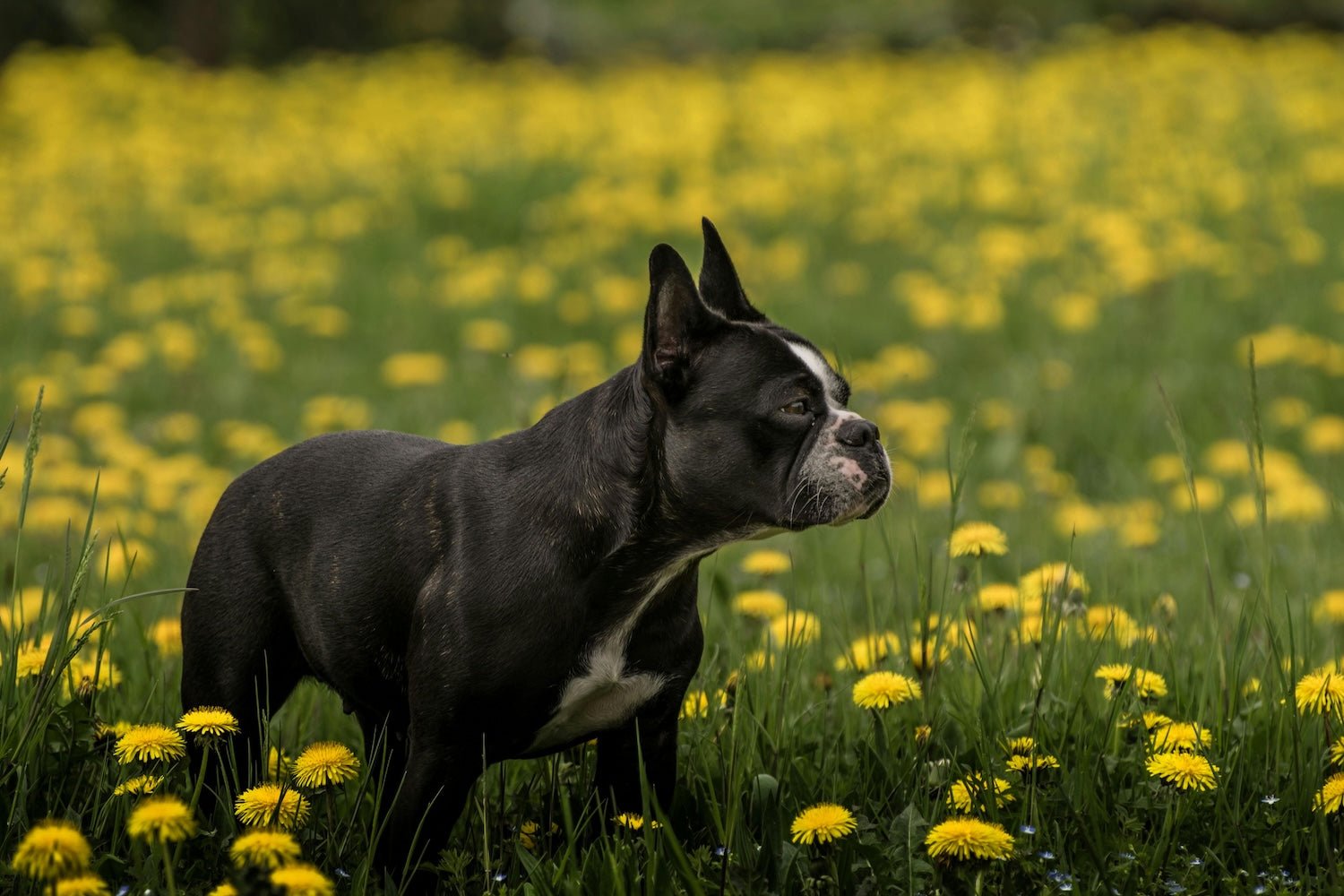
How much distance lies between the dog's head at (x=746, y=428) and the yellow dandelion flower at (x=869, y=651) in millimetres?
770

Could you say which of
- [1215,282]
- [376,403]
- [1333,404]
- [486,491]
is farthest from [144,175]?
[486,491]

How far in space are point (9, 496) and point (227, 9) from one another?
12.4m

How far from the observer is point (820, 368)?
2.76 meters

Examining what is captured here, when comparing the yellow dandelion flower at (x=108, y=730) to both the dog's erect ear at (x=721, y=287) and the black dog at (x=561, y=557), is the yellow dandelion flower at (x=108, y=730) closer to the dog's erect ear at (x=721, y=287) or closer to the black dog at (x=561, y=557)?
the black dog at (x=561, y=557)

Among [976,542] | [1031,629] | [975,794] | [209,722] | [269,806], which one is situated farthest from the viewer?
[1031,629]

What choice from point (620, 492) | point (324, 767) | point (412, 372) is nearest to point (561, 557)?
point (620, 492)

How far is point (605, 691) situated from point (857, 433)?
0.64 metres

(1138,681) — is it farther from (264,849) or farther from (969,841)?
(264,849)

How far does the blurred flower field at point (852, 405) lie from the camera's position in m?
2.74

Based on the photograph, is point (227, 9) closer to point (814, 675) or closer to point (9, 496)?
point (9, 496)

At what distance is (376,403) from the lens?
747cm

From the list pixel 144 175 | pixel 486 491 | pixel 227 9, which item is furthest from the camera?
pixel 227 9

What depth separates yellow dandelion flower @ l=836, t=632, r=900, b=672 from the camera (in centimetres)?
340

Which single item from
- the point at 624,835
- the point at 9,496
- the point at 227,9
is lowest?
the point at 9,496
